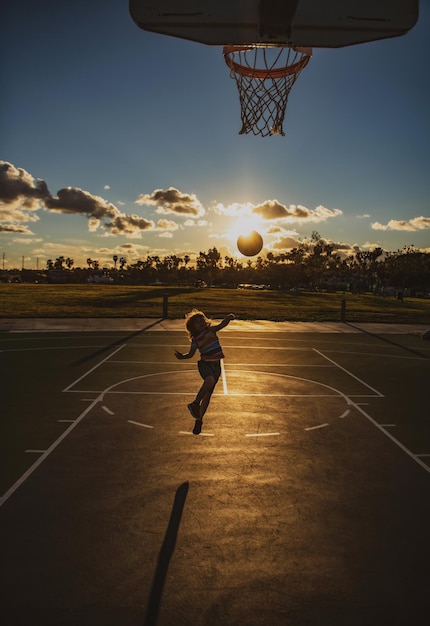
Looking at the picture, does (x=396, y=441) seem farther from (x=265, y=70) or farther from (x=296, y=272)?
(x=296, y=272)

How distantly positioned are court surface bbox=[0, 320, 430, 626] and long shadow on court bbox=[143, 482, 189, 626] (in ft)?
0.06

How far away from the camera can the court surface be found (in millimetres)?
3865

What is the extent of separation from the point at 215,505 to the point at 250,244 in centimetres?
6240

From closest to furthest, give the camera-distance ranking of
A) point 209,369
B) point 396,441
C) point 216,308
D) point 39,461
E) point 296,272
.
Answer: point 39,461
point 209,369
point 396,441
point 216,308
point 296,272

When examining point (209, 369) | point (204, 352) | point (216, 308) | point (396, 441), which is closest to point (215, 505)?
point (209, 369)

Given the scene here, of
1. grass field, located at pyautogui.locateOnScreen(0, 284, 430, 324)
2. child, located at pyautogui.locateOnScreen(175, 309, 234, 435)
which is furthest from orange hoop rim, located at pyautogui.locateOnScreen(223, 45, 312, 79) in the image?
grass field, located at pyautogui.locateOnScreen(0, 284, 430, 324)

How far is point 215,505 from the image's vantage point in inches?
218

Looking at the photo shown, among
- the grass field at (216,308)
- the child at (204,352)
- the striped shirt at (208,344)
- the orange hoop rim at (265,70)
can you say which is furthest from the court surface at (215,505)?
the grass field at (216,308)

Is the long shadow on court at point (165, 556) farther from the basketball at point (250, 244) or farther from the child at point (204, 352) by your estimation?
the basketball at point (250, 244)

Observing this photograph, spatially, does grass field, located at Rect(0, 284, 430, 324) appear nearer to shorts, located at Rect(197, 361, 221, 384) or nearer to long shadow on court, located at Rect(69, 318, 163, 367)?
long shadow on court, located at Rect(69, 318, 163, 367)

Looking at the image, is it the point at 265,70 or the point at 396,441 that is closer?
the point at 396,441

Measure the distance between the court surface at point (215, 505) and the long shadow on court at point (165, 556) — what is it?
0.02m

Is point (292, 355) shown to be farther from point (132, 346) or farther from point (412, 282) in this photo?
point (412, 282)

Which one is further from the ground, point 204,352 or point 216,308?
point 204,352
